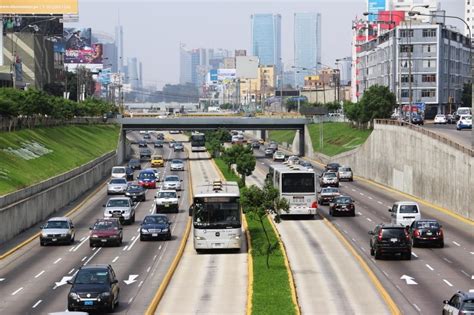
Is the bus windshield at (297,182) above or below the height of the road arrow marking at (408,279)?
above

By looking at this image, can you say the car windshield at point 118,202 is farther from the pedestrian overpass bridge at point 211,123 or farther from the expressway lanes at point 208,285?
the pedestrian overpass bridge at point 211,123

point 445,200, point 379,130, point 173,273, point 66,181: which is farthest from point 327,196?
point 173,273

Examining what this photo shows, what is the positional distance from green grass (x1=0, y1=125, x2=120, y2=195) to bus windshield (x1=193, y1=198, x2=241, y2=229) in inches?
659

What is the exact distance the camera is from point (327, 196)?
80562 mm

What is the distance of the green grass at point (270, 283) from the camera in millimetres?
33484

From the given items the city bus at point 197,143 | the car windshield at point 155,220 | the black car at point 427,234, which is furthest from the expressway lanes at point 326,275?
the city bus at point 197,143

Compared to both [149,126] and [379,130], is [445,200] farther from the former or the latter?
[149,126]

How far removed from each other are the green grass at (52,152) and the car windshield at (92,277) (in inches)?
1157

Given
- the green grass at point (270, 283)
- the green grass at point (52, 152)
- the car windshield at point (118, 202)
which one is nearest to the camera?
the green grass at point (270, 283)

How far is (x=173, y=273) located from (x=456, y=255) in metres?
13.9

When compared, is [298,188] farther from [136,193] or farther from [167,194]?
[136,193]

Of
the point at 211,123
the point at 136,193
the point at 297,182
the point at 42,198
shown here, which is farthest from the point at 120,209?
the point at 211,123

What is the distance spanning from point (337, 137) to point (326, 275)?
349 ft

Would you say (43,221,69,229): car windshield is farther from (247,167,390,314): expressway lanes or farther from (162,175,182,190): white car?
(162,175,182,190): white car
